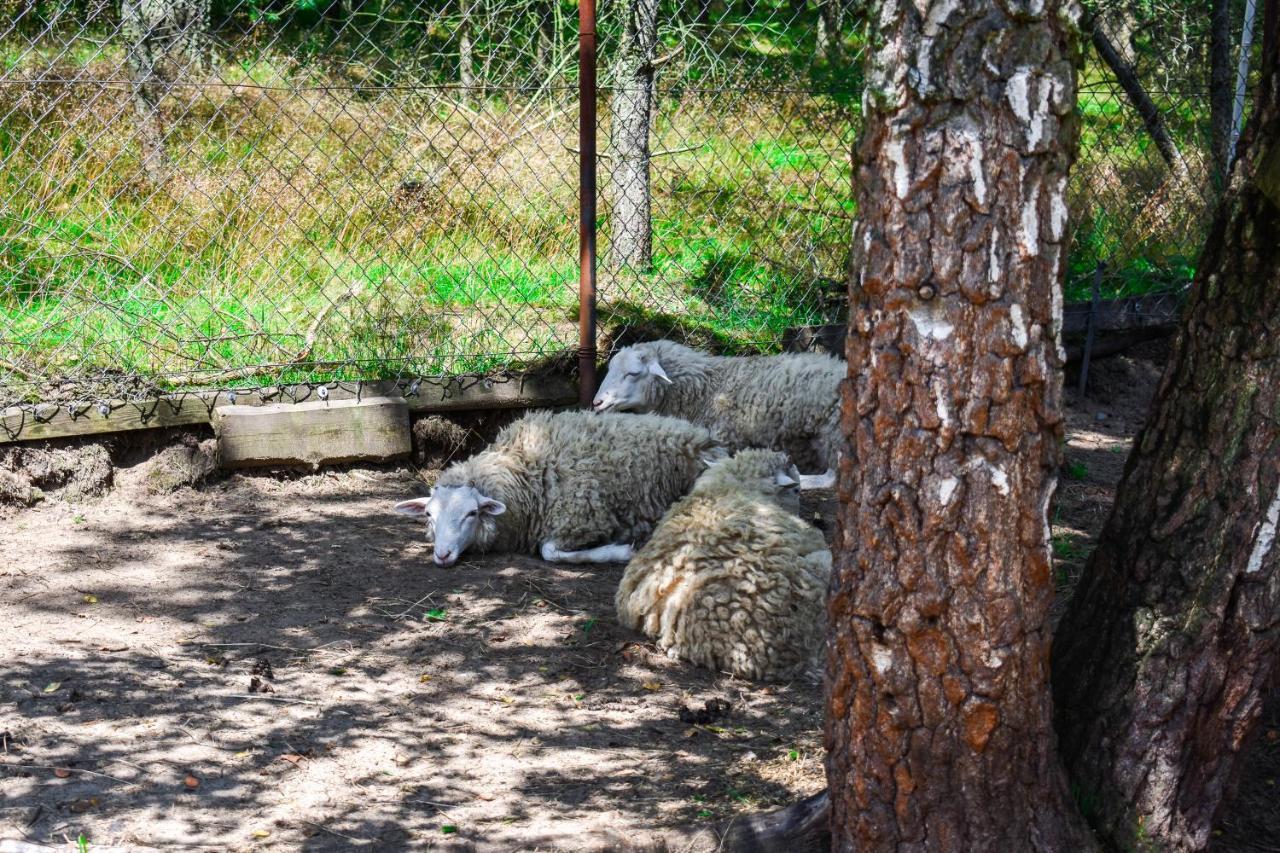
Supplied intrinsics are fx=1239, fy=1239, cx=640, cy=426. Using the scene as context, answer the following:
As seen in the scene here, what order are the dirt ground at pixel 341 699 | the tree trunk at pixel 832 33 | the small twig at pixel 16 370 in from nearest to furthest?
1. the dirt ground at pixel 341 699
2. the small twig at pixel 16 370
3. the tree trunk at pixel 832 33

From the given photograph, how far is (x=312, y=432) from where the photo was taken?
635cm

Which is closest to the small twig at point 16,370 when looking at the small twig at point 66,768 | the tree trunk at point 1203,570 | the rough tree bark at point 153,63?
the rough tree bark at point 153,63

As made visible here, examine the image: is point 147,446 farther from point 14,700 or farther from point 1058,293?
point 1058,293

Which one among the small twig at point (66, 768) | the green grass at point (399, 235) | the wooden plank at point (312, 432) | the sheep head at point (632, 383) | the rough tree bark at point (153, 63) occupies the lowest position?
the small twig at point (66, 768)

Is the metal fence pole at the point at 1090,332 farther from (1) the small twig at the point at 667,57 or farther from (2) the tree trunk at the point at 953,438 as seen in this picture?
(2) the tree trunk at the point at 953,438

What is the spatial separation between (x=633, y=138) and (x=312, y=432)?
2627 mm

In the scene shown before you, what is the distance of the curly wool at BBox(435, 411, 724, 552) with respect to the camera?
5.87 metres

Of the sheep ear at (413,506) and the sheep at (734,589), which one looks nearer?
the sheep at (734,589)

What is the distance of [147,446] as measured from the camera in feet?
20.5

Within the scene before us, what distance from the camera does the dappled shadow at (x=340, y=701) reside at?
339 centimetres

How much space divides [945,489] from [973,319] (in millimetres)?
347

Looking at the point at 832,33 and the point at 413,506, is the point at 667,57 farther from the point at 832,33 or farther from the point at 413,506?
the point at 413,506

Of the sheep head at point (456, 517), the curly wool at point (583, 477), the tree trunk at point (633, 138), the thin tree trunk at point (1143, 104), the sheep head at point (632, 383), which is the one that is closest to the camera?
the sheep head at point (456, 517)

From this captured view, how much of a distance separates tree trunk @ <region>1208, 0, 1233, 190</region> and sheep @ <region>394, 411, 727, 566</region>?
419 cm
